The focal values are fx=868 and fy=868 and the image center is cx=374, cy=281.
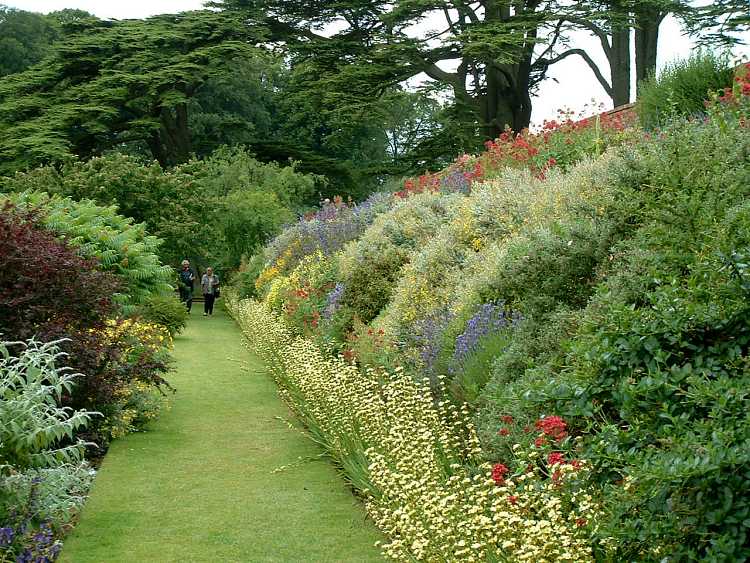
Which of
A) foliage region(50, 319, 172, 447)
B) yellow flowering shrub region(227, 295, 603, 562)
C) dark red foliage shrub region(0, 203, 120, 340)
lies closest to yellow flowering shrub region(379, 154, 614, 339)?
yellow flowering shrub region(227, 295, 603, 562)

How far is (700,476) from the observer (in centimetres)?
308

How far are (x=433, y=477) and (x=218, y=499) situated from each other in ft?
7.78

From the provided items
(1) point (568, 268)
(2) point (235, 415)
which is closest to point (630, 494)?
(1) point (568, 268)

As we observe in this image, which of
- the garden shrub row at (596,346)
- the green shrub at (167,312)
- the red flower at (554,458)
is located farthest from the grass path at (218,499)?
the green shrub at (167,312)

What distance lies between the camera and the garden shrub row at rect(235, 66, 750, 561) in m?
3.32

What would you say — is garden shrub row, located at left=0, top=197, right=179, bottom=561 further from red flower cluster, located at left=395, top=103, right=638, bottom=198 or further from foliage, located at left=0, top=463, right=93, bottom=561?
red flower cluster, located at left=395, top=103, right=638, bottom=198

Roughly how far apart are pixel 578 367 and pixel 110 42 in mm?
31178

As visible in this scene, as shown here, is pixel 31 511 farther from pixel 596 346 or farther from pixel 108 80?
pixel 108 80

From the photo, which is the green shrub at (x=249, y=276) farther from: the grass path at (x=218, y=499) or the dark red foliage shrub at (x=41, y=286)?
the dark red foliage shrub at (x=41, y=286)

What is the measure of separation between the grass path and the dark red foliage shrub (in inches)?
58.7

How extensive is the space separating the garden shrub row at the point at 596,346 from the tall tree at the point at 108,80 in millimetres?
21730

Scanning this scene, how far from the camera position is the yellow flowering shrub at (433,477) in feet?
12.9

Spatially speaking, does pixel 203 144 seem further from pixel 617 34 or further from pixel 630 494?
pixel 630 494

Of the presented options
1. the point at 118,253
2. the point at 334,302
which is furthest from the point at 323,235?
the point at 118,253
